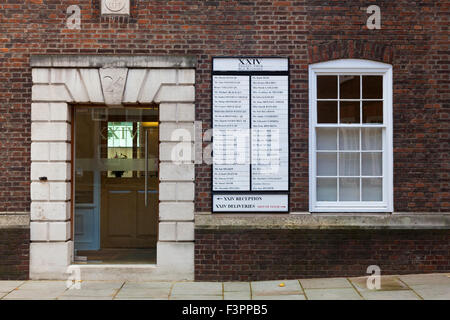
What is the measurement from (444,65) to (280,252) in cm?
399

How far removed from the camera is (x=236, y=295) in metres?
6.86

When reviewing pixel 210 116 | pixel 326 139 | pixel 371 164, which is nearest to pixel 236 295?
pixel 210 116

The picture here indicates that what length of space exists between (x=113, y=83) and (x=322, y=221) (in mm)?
3973

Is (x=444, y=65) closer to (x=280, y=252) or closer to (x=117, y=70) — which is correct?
(x=280, y=252)

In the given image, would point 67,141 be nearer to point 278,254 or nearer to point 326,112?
point 278,254

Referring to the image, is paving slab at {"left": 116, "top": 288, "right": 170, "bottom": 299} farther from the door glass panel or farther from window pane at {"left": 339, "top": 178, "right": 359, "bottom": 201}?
window pane at {"left": 339, "top": 178, "right": 359, "bottom": 201}

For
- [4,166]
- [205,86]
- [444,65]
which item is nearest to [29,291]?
[4,166]

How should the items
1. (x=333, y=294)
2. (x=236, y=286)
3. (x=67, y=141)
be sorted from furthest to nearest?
(x=67, y=141) < (x=236, y=286) < (x=333, y=294)

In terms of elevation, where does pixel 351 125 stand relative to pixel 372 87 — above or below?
below

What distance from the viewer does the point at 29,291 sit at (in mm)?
7043

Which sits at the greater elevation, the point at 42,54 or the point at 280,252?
the point at 42,54

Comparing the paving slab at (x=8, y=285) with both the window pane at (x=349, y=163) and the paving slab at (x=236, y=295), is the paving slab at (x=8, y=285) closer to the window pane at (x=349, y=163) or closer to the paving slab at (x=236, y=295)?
the paving slab at (x=236, y=295)

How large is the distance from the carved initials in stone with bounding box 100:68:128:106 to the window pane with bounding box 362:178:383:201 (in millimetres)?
4207

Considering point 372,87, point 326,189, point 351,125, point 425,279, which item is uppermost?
point 372,87
